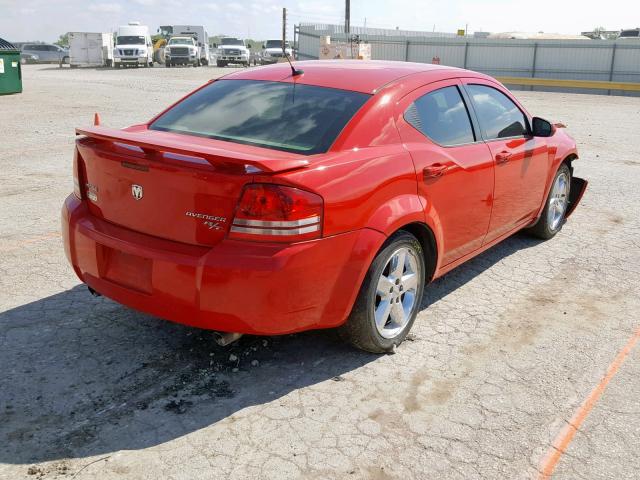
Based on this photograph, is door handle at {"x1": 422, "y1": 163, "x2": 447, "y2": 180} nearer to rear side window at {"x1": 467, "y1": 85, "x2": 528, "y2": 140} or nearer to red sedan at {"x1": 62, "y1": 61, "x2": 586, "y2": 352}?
red sedan at {"x1": 62, "y1": 61, "x2": 586, "y2": 352}

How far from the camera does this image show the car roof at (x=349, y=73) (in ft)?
13.0

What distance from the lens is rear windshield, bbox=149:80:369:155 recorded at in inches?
140

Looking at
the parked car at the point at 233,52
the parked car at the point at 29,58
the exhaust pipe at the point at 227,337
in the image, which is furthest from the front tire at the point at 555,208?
the parked car at the point at 29,58

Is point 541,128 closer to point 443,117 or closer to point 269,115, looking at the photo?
point 443,117

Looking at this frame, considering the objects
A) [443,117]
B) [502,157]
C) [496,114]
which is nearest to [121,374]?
[443,117]

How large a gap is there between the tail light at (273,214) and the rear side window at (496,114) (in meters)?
2.13

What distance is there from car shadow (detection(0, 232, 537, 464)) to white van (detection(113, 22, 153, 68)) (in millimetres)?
38159

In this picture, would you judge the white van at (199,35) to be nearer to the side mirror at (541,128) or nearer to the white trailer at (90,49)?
the white trailer at (90,49)

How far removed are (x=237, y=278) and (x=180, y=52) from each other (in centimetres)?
4167

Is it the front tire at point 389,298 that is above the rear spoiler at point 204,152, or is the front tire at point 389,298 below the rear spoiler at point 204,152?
below

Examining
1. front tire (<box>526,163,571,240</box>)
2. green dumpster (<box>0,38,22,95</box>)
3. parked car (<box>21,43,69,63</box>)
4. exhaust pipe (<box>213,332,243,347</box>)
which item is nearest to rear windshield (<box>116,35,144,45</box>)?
parked car (<box>21,43,69,63</box>)

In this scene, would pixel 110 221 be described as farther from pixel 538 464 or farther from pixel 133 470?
pixel 538 464

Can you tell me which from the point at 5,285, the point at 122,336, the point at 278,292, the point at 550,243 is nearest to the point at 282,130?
the point at 278,292

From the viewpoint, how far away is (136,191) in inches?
131
